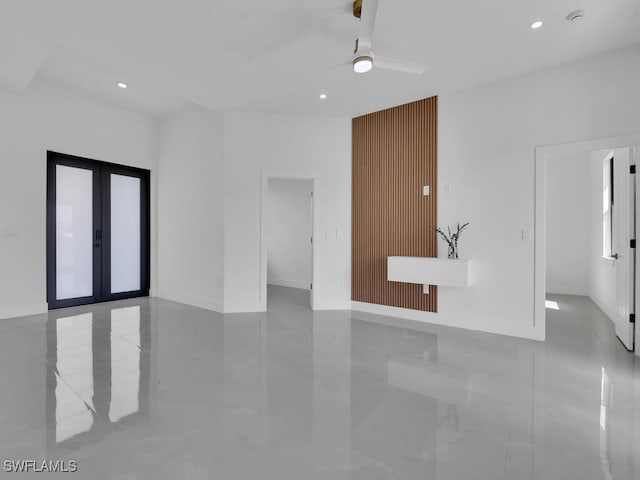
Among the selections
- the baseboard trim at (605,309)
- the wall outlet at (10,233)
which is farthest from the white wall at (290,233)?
the baseboard trim at (605,309)

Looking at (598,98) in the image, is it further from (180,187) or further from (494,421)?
A: (180,187)

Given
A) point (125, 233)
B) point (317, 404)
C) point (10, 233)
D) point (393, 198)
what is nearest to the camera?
point (317, 404)

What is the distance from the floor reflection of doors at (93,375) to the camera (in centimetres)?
215

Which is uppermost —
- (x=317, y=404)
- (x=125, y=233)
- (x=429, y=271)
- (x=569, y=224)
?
(x=569, y=224)

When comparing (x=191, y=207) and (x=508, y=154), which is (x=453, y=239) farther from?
(x=191, y=207)

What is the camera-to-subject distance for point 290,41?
3453mm

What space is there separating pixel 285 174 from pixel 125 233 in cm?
303

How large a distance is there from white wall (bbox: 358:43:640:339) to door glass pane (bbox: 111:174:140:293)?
5.08 meters

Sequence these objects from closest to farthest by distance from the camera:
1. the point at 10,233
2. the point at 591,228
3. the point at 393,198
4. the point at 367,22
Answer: the point at 367,22 → the point at 10,233 → the point at 393,198 → the point at 591,228

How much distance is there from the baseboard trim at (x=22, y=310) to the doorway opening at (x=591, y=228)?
640cm

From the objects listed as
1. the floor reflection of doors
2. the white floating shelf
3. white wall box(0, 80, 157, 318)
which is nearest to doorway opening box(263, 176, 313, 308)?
the white floating shelf

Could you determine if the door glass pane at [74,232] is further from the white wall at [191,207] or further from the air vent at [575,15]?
the air vent at [575,15]

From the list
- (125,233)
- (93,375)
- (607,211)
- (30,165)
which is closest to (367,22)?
(93,375)

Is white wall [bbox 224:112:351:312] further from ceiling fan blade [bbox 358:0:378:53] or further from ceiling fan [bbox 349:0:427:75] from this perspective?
ceiling fan blade [bbox 358:0:378:53]
